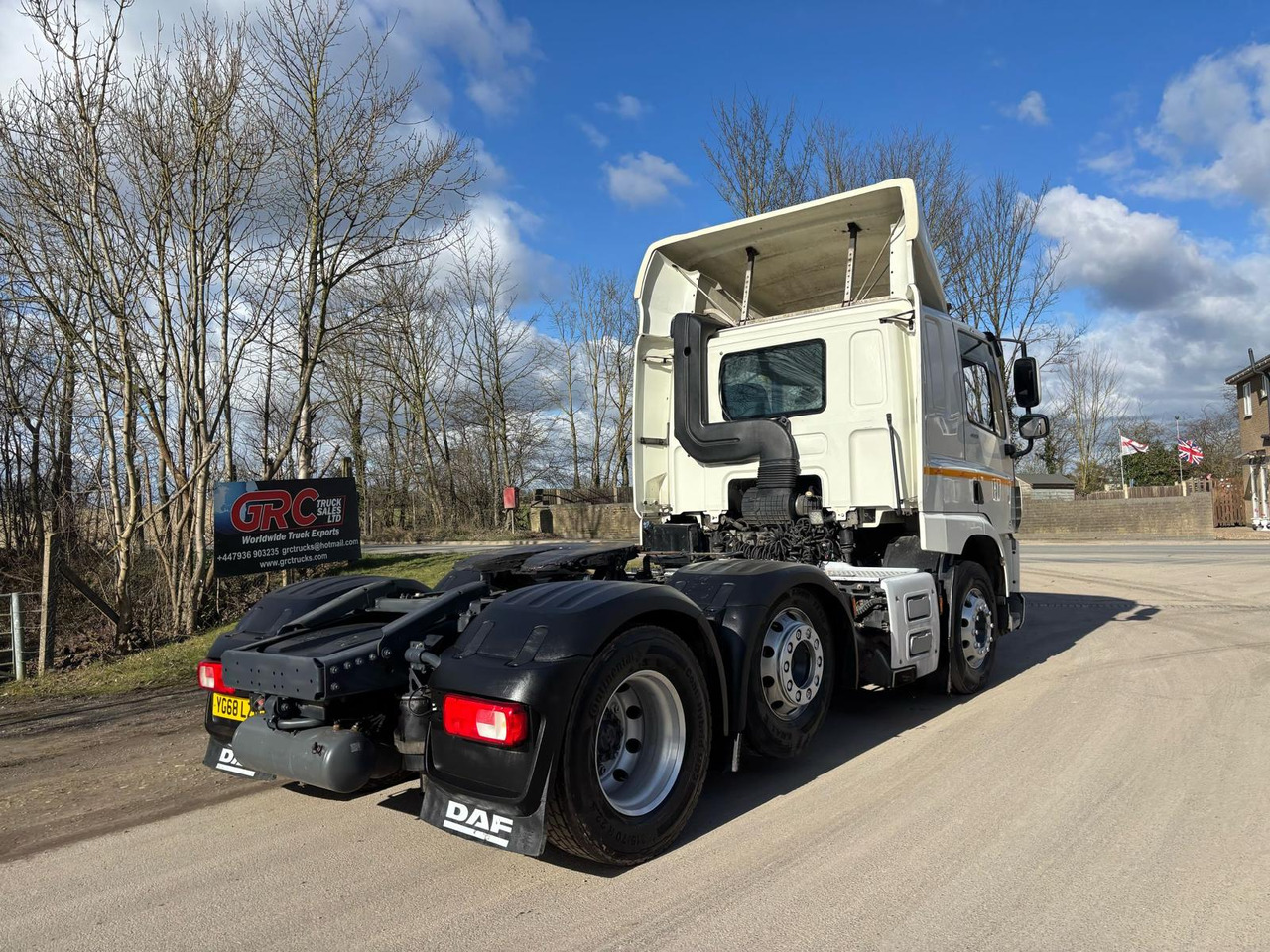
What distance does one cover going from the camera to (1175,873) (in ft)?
11.0

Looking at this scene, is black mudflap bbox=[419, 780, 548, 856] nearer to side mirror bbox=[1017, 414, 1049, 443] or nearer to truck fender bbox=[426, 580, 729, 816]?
truck fender bbox=[426, 580, 729, 816]

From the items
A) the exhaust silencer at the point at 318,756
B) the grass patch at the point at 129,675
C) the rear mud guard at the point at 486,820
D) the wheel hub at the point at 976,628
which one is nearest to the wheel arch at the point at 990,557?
the wheel hub at the point at 976,628

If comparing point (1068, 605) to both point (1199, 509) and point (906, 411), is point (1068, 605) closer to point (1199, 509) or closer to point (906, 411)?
point (906, 411)

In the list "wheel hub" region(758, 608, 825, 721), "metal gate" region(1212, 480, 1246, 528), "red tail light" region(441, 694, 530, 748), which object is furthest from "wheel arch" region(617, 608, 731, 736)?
"metal gate" region(1212, 480, 1246, 528)

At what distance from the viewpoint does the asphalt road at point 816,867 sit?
3016 mm

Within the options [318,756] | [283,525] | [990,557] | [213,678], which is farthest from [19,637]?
[990,557]

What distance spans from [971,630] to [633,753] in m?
3.68

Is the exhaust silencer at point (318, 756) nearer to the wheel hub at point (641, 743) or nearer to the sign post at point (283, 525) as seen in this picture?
the wheel hub at point (641, 743)

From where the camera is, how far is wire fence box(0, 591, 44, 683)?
8.49m

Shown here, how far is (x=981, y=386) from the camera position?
7266 millimetres

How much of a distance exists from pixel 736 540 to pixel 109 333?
836 centimetres

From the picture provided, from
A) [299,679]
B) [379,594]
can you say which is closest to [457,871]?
[299,679]

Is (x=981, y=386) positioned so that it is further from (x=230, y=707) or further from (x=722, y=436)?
(x=230, y=707)

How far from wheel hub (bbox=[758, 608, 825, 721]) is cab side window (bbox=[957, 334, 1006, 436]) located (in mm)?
3016
